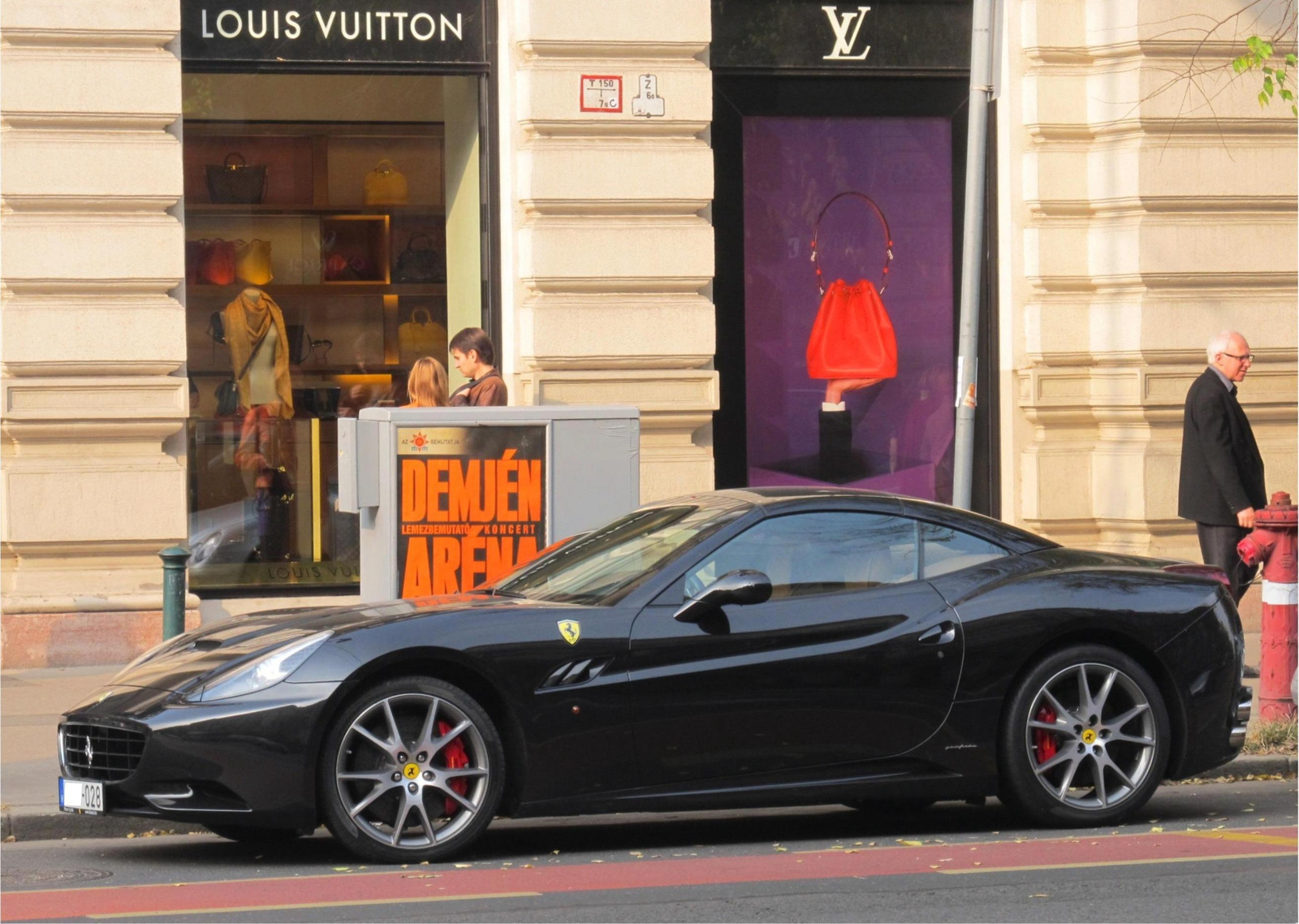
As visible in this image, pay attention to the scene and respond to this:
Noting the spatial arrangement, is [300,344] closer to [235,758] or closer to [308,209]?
[308,209]

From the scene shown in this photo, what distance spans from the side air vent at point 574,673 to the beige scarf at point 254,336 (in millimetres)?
7030

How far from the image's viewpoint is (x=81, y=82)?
1280 cm

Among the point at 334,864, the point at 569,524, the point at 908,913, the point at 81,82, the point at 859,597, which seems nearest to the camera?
the point at 908,913

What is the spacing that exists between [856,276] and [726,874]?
840cm

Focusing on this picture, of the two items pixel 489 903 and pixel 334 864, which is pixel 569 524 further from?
pixel 489 903

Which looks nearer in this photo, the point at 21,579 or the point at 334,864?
the point at 334,864

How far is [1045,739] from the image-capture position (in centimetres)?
791

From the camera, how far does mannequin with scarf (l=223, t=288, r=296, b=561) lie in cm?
1374

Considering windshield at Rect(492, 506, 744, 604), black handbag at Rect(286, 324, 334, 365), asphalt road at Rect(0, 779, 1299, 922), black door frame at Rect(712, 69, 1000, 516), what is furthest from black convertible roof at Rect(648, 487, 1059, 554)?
black handbag at Rect(286, 324, 334, 365)

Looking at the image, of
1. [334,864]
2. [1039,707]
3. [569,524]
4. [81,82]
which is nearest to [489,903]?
[334,864]

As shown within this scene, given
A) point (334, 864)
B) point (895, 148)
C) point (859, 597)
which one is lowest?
point (334, 864)

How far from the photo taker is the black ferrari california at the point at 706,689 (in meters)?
7.10

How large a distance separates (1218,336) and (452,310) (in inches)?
209

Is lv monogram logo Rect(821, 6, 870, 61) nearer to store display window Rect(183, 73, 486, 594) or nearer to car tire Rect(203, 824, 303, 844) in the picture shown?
store display window Rect(183, 73, 486, 594)
